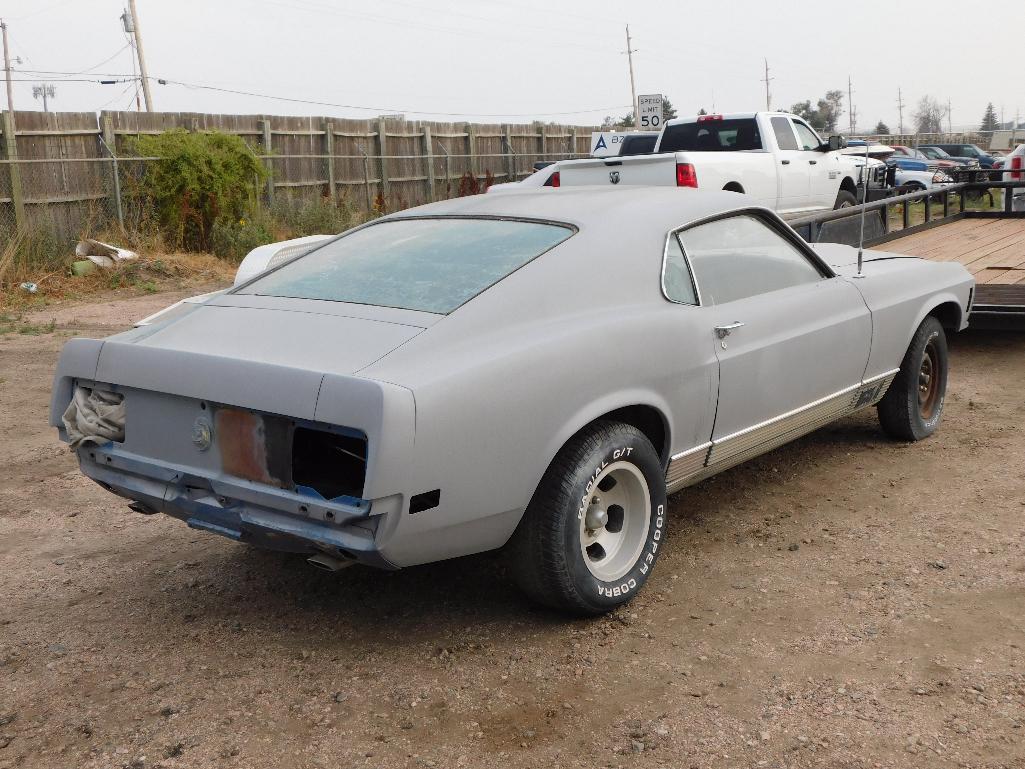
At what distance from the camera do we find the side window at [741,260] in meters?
4.27

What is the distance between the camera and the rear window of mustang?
3.67 metres

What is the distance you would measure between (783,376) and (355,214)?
1647cm

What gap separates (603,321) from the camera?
371 centimetres

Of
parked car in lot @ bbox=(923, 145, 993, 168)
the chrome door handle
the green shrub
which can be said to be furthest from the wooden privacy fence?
parked car in lot @ bbox=(923, 145, 993, 168)

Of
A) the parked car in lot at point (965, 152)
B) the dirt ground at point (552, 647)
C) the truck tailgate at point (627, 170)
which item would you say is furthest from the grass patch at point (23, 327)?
the parked car in lot at point (965, 152)

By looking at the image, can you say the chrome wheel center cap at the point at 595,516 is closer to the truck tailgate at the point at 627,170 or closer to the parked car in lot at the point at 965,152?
the truck tailgate at the point at 627,170

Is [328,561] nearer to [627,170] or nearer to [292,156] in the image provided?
[627,170]

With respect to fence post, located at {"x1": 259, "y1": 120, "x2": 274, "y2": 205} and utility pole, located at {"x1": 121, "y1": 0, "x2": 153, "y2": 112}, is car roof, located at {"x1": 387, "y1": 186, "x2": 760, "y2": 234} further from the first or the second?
utility pole, located at {"x1": 121, "y1": 0, "x2": 153, "y2": 112}

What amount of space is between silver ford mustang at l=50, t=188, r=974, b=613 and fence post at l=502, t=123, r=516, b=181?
2439 cm

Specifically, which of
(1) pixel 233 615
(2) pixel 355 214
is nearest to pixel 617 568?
(1) pixel 233 615

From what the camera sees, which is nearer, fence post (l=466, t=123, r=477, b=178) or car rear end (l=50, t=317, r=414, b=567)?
car rear end (l=50, t=317, r=414, b=567)

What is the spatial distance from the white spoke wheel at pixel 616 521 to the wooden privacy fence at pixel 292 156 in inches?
490

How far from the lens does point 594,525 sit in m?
3.70

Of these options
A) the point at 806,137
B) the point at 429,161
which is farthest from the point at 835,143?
the point at 429,161
